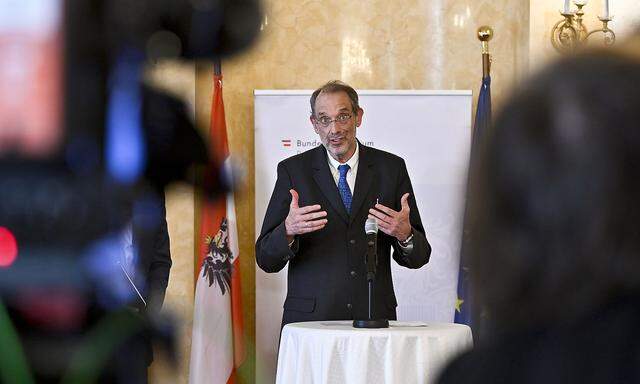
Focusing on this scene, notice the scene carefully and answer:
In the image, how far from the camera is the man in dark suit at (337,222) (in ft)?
17.3

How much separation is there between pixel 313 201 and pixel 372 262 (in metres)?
0.87

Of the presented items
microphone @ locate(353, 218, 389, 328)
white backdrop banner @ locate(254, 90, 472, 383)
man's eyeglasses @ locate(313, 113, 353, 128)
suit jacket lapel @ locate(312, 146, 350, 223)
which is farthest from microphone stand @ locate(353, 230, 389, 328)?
white backdrop banner @ locate(254, 90, 472, 383)

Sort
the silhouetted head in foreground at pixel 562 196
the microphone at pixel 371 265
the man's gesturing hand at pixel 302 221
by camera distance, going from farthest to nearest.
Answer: the man's gesturing hand at pixel 302 221 → the microphone at pixel 371 265 → the silhouetted head in foreground at pixel 562 196

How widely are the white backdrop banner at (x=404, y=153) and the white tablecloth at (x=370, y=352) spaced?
2.67 metres

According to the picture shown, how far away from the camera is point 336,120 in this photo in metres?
5.71

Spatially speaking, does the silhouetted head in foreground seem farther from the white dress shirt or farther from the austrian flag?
the austrian flag

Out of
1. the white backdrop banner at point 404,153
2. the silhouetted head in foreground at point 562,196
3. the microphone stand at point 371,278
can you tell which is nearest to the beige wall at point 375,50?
the white backdrop banner at point 404,153

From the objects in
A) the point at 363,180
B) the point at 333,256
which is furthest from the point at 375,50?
the point at 333,256

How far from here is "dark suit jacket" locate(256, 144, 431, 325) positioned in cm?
536

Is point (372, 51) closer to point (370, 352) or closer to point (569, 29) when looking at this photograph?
point (569, 29)

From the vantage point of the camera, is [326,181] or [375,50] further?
[375,50]

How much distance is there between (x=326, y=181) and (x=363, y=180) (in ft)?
0.62

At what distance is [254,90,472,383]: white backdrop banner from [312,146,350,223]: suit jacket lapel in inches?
73.3

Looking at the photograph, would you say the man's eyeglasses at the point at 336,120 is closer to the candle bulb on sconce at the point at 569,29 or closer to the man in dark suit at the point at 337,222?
the man in dark suit at the point at 337,222
